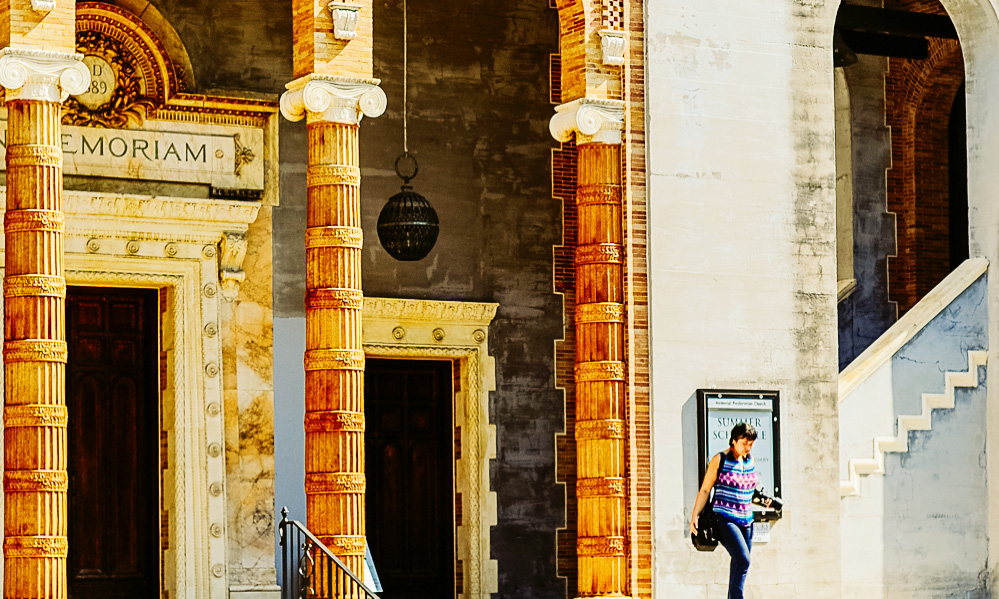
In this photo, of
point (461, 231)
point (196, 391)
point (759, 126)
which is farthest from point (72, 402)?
point (759, 126)

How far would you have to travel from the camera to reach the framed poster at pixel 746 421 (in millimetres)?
15070

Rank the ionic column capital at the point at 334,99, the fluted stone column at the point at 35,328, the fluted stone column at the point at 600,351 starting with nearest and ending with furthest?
the fluted stone column at the point at 35,328, the ionic column capital at the point at 334,99, the fluted stone column at the point at 600,351

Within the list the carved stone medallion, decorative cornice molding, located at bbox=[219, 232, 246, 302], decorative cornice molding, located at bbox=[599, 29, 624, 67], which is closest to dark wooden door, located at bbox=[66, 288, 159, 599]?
decorative cornice molding, located at bbox=[219, 232, 246, 302]

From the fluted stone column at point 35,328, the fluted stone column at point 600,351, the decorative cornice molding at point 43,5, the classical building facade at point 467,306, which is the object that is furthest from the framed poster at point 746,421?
the decorative cornice molding at point 43,5

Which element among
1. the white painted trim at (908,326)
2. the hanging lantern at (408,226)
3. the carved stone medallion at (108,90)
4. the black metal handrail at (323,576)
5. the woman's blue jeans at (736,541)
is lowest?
the black metal handrail at (323,576)

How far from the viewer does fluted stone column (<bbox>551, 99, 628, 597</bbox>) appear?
48.6 ft

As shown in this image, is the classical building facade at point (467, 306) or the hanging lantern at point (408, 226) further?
the hanging lantern at point (408, 226)

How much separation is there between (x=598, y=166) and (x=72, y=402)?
5.07m

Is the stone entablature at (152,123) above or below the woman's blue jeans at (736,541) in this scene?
above

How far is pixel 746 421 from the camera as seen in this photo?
15.3 m

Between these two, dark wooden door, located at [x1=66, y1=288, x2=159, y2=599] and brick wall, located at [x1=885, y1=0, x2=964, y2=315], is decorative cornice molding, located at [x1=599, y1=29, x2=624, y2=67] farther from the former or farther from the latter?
brick wall, located at [x1=885, y1=0, x2=964, y2=315]

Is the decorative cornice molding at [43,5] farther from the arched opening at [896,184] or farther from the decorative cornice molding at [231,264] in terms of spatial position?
the arched opening at [896,184]

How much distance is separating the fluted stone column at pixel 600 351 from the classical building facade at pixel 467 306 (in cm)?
Answer: 2

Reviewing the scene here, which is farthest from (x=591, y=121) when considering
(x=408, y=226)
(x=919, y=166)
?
(x=919, y=166)
